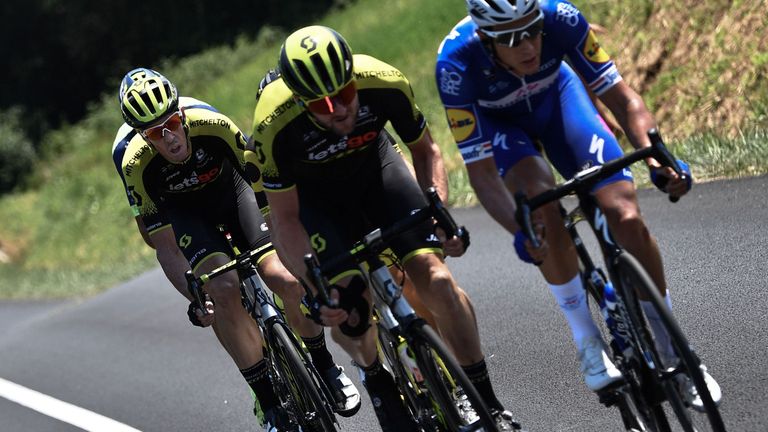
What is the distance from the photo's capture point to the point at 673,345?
4668mm

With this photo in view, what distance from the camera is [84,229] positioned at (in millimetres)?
29531

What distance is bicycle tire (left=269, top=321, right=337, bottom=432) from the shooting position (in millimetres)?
6203

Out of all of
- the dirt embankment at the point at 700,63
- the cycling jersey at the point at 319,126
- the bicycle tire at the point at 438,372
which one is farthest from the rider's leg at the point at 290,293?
the dirt embankment at the point at 700,63

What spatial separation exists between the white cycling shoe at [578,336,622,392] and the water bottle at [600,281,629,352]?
10 cm

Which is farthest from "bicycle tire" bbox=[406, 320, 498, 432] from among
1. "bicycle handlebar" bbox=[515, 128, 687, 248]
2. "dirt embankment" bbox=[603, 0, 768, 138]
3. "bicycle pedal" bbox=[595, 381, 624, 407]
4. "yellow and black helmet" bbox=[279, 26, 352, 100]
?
"dirt embankment" bbox=[603, 0, 768, 138]

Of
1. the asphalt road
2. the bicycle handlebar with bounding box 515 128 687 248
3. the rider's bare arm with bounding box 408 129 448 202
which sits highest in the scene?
the rider's bare arm with bounding box 408 129 448 202

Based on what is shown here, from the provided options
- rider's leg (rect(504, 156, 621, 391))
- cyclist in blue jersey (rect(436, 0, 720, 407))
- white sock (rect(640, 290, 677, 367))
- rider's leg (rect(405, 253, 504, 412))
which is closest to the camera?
white sock (rect(640, 290, 677, 367))

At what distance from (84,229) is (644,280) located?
26302mm

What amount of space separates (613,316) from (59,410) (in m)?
6.81

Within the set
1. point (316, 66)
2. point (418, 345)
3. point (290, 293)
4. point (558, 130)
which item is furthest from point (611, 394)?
point (290, 293)

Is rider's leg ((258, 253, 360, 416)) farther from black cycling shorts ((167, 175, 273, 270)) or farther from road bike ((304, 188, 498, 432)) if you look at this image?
road bike ((304, 188, 498, 432))

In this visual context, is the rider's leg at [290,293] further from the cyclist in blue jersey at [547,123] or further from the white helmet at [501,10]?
the white helmet at [501,10]

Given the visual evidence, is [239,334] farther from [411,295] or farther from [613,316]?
[613,316]

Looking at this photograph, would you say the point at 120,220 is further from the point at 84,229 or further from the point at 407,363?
the point at 407,363
